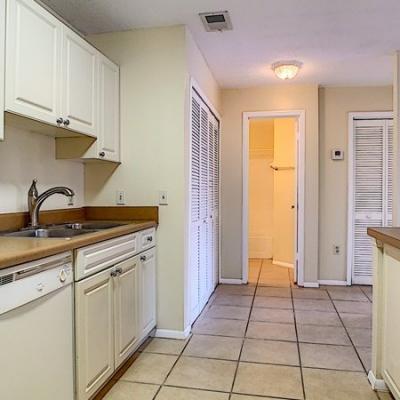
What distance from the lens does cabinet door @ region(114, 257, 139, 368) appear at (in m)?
2.16

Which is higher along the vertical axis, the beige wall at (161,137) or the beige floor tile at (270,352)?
the beige wall at (161,137)

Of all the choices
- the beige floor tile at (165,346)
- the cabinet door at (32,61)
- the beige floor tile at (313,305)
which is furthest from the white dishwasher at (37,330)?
the beige floor tile at (313,305)

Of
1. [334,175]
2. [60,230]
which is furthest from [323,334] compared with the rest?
[334,175]

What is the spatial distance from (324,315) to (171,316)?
1470mm

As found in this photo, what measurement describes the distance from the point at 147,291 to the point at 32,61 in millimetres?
1631

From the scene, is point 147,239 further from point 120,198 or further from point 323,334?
point 323,334

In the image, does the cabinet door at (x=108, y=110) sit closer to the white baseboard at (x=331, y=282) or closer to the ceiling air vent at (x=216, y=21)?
the ceiling air vent at (x=216, y=21)

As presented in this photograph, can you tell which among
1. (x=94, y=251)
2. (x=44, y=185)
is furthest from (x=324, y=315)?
(x=44, y=185)

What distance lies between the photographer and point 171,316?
2.86 meters

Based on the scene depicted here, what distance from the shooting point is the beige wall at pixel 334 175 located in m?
4.56

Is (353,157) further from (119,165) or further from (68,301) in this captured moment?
(68,301)

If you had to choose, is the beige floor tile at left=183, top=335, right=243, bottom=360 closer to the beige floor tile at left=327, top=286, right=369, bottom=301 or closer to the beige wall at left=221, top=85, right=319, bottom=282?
the beige floor tile at left=327, top=286, right=369, bottom=301

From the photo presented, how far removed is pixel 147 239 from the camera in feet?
8.84

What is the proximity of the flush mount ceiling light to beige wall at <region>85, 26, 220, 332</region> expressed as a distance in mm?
1132
